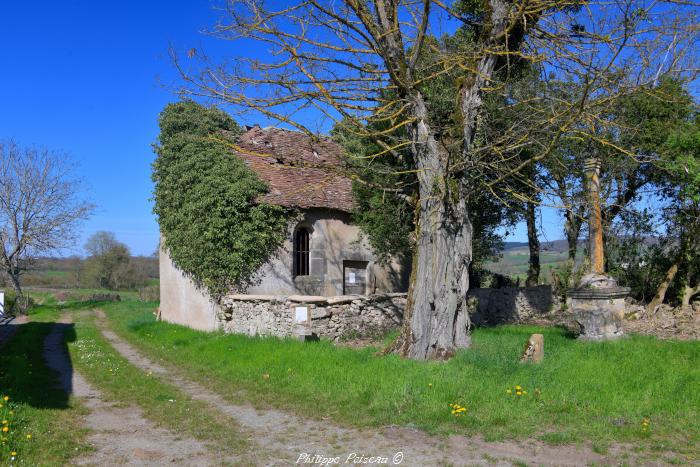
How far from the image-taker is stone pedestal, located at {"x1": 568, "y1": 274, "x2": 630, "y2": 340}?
1025cm

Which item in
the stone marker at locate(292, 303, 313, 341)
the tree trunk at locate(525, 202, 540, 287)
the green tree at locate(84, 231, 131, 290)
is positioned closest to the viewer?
the stone marker at locate(292, 303, 313, 341)

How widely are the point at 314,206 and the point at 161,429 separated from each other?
10.9 meters

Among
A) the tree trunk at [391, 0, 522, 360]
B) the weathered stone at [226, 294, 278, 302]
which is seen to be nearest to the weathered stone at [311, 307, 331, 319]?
the weathered stone at [226, 294, 278, 302]

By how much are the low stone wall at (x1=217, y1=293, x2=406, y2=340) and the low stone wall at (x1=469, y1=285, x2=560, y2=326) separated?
368 cm

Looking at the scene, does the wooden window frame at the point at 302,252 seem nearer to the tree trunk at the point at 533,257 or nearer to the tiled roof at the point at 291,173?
the tiled roof at the point at 291,173

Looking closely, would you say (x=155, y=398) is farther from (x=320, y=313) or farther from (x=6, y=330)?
(x=6, y=330)

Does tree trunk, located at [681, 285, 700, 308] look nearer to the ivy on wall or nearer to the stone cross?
the stone cross

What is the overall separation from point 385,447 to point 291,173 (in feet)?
43.5

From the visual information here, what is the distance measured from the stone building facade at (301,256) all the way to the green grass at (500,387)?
17.8 feet

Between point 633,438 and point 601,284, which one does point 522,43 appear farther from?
point 633,438

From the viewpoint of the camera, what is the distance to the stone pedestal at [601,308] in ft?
33.6

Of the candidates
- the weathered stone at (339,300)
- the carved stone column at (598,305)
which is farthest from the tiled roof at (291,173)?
the carved stone column at (598,305)

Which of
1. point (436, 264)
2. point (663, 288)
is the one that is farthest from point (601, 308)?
point (663, 288)

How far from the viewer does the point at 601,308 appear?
1030cm
